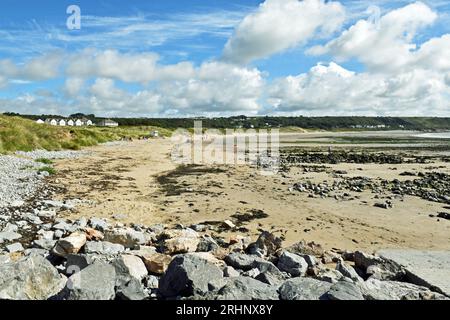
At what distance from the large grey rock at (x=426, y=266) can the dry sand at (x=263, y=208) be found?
1.37m

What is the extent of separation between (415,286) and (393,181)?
656 inches

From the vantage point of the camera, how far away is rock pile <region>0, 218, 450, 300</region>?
18.3 feet

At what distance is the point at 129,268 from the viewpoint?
6.55 meters

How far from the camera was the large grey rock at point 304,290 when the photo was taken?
551 centimetres

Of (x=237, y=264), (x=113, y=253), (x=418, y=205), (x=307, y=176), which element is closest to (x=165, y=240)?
(x=113, y=253)

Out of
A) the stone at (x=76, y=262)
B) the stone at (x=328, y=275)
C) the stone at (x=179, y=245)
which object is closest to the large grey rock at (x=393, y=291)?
the stone at (x=328, y=275)

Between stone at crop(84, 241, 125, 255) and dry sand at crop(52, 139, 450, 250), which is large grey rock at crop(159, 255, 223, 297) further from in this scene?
dry sand at crop(52, 139, 450, 250)

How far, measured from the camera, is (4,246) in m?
8.95

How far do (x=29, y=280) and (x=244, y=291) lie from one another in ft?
10.7

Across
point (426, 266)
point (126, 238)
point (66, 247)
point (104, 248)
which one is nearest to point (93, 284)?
point (66, 247)

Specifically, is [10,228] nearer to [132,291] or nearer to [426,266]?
[132,291]

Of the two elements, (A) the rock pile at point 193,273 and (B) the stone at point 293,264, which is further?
(B) the stone at point 293,264

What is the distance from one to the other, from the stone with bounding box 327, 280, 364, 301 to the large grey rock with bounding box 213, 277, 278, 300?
0.81 meters

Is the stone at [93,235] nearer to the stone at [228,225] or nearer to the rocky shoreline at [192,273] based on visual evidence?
the rocky shoreline at [192,273]
